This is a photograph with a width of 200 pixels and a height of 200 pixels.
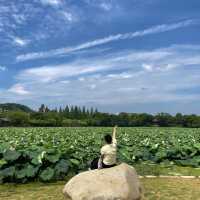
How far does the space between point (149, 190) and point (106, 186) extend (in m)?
2.08

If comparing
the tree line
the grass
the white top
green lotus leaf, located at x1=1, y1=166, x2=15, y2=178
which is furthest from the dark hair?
the tree line

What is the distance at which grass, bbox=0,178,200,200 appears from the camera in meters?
10.7

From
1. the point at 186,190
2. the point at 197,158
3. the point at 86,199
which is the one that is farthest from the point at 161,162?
the point at 86,199

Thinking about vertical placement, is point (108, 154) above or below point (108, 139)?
below

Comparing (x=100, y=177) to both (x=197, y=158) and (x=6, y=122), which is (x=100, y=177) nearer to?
(x=197, y=158)

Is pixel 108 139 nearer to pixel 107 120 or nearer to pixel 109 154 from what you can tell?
pixel 109 154

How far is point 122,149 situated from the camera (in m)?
17.6

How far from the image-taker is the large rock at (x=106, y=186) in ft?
31.3

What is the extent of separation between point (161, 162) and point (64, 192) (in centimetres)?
787

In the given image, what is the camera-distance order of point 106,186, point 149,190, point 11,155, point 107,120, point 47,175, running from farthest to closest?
1. point 107,120
2. point 11,155
3. point 47,175
4. point 149,190
5. point 106,186

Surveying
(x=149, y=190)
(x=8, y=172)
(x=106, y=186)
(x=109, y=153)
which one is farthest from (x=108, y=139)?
(x=8, y=172)

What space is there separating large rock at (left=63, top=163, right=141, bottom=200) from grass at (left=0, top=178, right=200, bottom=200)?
67 centimetres

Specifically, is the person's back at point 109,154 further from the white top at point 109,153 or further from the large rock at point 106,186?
the large rock at point 106,186

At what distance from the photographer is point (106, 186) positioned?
970 centimetres
